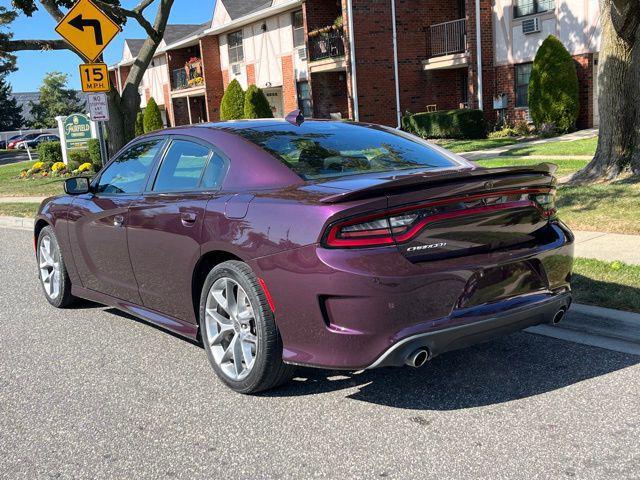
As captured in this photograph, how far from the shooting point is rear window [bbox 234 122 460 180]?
450 cm

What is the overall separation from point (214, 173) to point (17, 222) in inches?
433

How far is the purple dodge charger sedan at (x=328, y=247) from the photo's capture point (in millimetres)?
3650

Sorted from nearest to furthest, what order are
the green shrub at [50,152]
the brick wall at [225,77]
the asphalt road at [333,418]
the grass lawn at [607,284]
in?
the asphalt road at [333,418] → the grass lawn at [607,284] → the green shrub at [50,152] → the brick wall at [225,77]

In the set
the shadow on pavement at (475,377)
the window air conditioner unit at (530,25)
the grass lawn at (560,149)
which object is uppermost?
the window air conditioner unit at (530,25)

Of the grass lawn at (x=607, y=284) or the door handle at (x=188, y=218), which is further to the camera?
the grass lawn at (x=607, y=284)

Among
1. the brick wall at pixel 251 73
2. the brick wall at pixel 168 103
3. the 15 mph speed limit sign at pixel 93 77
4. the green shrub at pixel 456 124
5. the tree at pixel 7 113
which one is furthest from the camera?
the tree at pixel 7 113

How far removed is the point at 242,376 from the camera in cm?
429

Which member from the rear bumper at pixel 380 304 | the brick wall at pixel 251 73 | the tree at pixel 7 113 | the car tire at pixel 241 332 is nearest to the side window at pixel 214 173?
the car tire at pixel 241 332

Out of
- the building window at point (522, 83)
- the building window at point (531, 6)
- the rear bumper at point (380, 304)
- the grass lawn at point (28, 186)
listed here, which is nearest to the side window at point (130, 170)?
the rear bumper at point (380, 304)

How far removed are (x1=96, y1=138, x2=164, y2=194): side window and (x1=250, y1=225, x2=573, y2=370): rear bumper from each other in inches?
71.5

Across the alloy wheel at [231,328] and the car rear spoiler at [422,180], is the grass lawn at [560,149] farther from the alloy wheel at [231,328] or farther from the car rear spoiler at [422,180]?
the alloy wheel at [231,328]

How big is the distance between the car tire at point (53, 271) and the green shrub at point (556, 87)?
17929 millimetres

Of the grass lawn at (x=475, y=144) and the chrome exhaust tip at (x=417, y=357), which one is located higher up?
the grass lawn at (x=475, y=144)

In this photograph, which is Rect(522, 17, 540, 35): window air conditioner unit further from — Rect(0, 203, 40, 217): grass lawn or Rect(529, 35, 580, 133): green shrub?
Rect(0, 203, 40, 217): grass lawn
